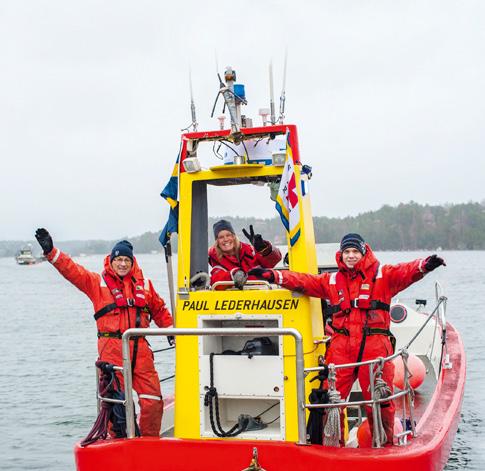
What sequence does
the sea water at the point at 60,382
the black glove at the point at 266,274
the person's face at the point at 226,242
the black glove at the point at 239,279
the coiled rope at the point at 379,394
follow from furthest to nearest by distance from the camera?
the sea water at the point at 60,382 < the person's face at the point at 226,242 < the black glove at the point at 239,279 < the black glove at the point at 266,274 < the coiled rope at the point at 379,394

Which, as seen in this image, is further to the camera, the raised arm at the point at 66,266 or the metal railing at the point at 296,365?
the raised arm at the point at 66,266

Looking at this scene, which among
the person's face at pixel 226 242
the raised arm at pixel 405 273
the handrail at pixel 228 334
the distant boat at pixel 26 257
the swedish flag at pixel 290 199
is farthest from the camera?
the distant boat at pixel 26 257

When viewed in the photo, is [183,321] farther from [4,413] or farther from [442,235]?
[442,235]

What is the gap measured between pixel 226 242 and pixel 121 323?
3.74 feet

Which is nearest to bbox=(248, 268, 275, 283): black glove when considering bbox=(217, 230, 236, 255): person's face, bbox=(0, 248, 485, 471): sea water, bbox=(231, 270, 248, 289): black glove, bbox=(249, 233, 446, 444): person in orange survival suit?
bbox=(249, 233, 446, 444): person in orange survival suit

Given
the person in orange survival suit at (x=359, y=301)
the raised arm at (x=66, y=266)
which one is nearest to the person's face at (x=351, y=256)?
the person in orange survival suit at (x=359, y=301)

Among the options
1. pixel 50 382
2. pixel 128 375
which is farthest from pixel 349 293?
pixel 50 382

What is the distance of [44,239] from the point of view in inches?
225

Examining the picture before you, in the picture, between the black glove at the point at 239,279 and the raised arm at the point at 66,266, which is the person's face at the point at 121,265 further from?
the black glove at the point at 239,279

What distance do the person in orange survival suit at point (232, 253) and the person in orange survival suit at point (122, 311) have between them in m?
0.69

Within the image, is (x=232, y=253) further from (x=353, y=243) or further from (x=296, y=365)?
(x=296, y=365)

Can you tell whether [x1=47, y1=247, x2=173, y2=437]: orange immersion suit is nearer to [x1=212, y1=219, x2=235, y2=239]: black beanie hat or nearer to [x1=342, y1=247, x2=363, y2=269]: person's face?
[x1=212, y1=219, x2=235, y2=239]: black beanie hat

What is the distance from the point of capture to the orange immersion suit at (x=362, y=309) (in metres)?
5.50

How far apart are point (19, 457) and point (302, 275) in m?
6.20
